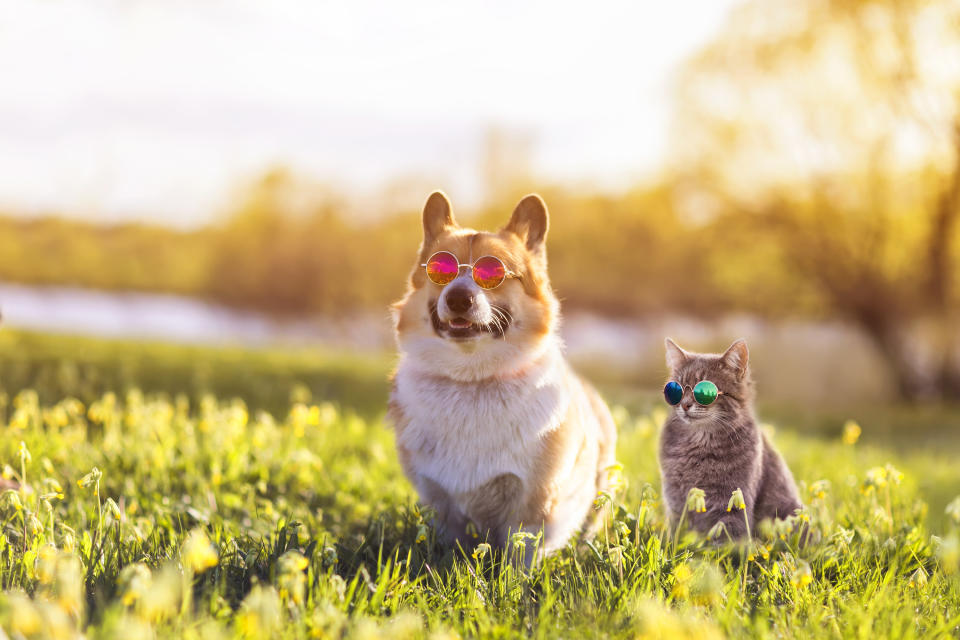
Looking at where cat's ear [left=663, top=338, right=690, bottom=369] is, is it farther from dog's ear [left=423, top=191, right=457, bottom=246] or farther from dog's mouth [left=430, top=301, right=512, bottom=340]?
dog's ear [left=423, top=191, right=457, bottom=246]

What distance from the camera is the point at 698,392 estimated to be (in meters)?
2.71

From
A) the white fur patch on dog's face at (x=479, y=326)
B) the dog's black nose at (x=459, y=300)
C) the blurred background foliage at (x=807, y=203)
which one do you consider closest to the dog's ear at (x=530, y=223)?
the white fur patch on dog's face at (x=479, y=326)

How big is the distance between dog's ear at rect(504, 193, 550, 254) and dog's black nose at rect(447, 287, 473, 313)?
0.56 m

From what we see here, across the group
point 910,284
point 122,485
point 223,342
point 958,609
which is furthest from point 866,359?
point 122,485

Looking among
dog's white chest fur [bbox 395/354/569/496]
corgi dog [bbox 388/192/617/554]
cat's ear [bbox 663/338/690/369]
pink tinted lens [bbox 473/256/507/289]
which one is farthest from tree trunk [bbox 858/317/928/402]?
pink tinted lens [bbox 473/256/507/289]

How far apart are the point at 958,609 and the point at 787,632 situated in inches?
36.9

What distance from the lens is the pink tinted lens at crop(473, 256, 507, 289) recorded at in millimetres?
3145

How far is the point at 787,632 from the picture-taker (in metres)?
2.73

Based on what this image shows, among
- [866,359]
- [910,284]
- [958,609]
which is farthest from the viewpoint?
[866,359]

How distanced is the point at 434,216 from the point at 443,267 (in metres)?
0.41

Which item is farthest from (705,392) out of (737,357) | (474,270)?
(474,270)

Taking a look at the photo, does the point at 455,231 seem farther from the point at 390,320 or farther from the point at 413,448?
the point at 413,448

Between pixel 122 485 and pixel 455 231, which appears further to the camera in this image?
pixel 122 485

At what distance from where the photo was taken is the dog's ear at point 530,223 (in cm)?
349
